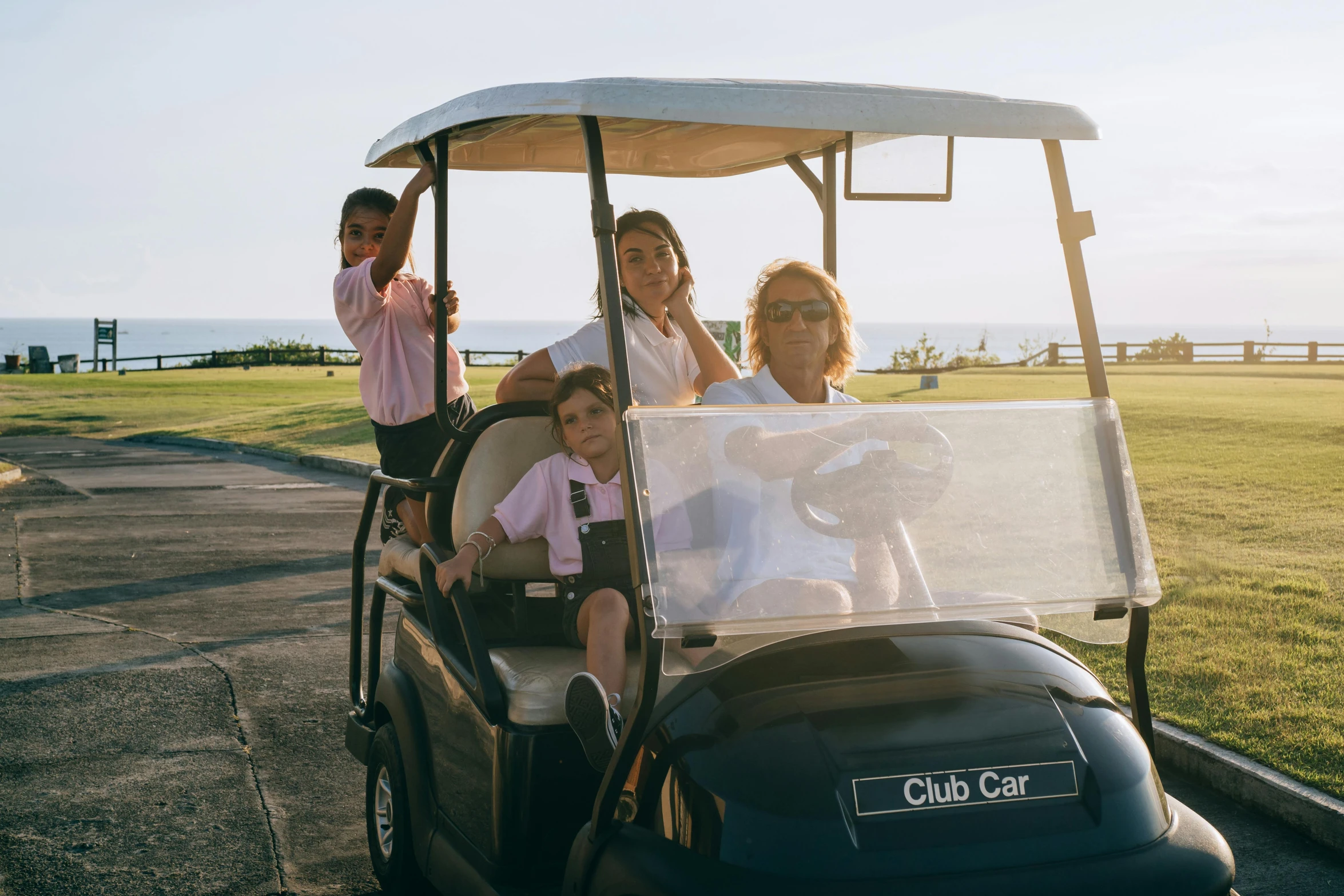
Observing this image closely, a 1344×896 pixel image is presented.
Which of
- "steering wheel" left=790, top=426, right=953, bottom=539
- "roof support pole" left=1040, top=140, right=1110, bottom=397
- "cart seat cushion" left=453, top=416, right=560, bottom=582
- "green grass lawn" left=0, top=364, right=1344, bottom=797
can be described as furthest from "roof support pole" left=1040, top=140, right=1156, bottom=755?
"green grass lawn" left=0, top=364, right=1344, bottom=797

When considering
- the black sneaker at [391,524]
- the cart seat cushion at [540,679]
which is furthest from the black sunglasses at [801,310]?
the black sneaker at [391,524]

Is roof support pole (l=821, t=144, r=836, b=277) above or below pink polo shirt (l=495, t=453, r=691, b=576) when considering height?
above

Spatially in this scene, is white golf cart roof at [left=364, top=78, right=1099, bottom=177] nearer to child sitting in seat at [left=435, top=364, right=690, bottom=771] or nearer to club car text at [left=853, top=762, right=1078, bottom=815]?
child sitting in seat at [left=435, top=364, right=690, bottom=771]

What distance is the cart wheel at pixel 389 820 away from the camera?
3.27m

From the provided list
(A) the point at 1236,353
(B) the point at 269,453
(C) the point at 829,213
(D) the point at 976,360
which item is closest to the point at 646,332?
(C) the point at 829,213

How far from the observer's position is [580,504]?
3266 mm

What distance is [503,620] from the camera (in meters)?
3.54

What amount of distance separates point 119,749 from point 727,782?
3.46 metres

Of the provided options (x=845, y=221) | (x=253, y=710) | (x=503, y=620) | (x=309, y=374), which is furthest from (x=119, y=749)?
(x=309, y=374)

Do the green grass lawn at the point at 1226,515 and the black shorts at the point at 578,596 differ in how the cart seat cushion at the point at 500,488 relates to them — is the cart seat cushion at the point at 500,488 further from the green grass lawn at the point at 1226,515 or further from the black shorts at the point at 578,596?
the green grass lawn at the point at 1226,515

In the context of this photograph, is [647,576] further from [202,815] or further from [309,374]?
[309,374]

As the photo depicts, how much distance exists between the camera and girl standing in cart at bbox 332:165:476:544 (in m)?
4.00

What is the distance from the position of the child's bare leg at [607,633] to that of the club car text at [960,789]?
86 centimetres

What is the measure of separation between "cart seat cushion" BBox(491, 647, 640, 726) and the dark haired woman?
2.98ft
